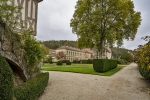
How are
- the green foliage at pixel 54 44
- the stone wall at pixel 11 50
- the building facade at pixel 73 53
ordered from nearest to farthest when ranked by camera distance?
the stone wall at pixel 11 50
the building facade at pixel 73 53
the green foliage at pixel 54 44

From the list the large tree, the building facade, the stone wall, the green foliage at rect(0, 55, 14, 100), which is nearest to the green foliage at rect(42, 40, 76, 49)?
the building facade

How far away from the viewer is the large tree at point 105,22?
48.9ft

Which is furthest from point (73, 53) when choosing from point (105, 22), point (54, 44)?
point (105, 22)

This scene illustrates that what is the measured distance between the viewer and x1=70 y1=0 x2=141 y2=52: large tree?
14.9 metres

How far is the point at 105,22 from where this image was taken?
15562 mm

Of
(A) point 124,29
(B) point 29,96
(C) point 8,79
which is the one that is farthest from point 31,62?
(A) point 124,29

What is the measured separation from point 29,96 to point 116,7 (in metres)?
14.1

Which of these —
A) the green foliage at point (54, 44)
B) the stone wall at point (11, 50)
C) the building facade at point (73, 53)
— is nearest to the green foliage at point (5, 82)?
the stone wall at point (11, 50)

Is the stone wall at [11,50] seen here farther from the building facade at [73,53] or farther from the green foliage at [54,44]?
the green foliage at [54,44]

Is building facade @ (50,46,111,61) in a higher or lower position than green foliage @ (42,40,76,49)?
lower

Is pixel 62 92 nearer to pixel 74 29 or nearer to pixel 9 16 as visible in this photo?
pixel 9 16

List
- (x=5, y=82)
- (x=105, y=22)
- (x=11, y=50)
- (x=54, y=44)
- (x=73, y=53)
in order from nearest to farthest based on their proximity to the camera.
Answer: (x=5, y=82) < (x=11, y=50) < (x=105, y=22) < (x=73, y=53) < (x=54, y=44)

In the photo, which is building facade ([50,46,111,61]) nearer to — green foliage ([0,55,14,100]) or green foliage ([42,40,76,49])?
green foliage ([42,40,76,49])

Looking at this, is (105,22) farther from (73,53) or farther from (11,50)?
(73,53)
